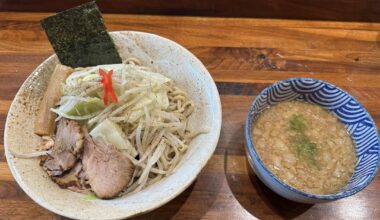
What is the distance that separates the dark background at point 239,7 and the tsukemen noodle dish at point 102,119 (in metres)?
0.58

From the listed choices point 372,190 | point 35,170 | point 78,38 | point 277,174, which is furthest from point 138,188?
point 372,190

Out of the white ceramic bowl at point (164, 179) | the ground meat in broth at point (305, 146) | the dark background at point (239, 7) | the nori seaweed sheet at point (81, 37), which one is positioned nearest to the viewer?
the white ceramic bowl at point (164, 179)

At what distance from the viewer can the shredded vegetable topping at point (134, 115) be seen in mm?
1378

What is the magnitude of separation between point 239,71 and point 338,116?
1.93ft

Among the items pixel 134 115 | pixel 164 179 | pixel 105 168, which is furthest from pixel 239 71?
pixel 105 168

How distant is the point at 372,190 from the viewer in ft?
4.75

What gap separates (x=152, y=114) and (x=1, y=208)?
72 cm

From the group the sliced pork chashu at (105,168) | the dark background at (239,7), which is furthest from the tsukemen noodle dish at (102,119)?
the dark background at (239,7)

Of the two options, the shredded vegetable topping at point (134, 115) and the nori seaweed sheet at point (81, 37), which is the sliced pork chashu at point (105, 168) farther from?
the nori seaweed sheet at point (81, 37)

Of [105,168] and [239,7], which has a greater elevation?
[239,7]

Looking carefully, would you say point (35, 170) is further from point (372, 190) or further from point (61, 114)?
point (372, 190)

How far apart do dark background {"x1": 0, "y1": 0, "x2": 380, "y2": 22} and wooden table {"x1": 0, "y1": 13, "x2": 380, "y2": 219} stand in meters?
0.04

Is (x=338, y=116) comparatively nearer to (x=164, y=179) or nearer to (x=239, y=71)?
(x=239, y=71)

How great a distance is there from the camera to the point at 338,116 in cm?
146
